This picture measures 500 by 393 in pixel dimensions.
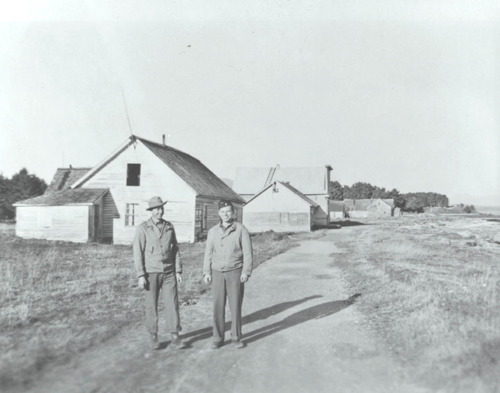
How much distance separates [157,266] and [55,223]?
19.5 metres

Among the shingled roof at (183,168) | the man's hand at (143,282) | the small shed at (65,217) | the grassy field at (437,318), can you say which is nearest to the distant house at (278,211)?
the shingled roof at (183,168)

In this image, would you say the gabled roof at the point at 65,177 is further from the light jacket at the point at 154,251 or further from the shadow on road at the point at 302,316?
the light jacket at the point at 154,251

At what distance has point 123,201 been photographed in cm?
2323

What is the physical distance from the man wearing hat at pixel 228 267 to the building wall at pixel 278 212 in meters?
31.2

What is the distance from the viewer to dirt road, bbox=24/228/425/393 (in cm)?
399

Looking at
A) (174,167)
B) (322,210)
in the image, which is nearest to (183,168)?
(174,167)

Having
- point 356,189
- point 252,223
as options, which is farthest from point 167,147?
point 356,189

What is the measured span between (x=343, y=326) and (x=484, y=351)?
1905 mm

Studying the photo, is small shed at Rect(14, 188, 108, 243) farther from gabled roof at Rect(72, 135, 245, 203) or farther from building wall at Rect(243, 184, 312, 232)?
building wall at Rect(243, 184, 312, 232)

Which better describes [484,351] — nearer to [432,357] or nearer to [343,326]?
[432,357]

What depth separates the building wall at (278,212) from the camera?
36.5 meters

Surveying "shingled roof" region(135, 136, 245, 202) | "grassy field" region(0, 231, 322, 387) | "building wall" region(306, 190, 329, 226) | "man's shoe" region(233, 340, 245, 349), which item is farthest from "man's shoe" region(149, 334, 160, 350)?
"building wall" region(306, 190, 329, 226)

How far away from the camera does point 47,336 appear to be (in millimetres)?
5570

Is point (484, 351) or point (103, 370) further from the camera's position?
point (484, 351)
